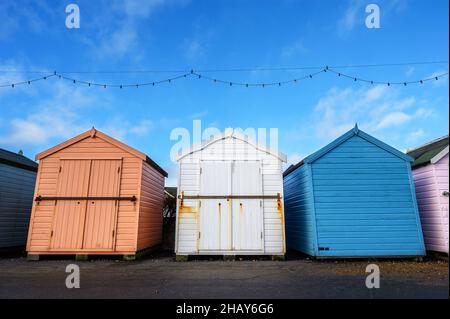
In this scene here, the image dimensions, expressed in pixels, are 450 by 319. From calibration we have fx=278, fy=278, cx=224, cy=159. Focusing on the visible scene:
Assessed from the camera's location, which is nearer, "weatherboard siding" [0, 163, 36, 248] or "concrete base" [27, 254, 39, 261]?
"concrete base" [27, 254, 39, 261]

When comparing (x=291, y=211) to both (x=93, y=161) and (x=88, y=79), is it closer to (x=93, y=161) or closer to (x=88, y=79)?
(x=93, y=161)

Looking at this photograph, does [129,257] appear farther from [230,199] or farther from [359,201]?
[359,201]

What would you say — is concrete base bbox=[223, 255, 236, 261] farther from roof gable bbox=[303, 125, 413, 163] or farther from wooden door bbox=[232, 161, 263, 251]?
roof gable bbox=[303, 125, 413, 163]

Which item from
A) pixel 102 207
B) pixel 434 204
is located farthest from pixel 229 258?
pixel 434 204

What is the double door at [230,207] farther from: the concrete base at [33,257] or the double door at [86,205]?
the concrete base at [33,257]

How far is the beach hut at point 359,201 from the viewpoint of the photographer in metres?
8.30

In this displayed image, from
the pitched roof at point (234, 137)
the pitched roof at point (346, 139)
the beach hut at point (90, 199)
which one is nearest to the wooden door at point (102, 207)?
the beach hut at point (90, 199)

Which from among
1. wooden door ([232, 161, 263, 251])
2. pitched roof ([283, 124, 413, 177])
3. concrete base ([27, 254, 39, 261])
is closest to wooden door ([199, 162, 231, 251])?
wooden door ([232, 161, 263, 251])

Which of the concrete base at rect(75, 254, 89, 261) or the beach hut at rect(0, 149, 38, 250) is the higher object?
the beach hut at rect(0, 149, 38, 250)

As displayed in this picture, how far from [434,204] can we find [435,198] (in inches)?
7.8

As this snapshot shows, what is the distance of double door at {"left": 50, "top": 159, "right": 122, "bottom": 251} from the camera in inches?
338

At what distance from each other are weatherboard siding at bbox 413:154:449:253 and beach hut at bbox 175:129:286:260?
15.7 ft

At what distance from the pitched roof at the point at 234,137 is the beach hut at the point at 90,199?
5.31 feet

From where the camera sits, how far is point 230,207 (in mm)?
8703
